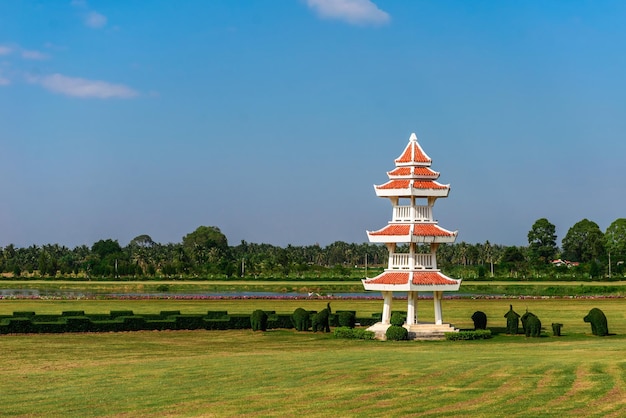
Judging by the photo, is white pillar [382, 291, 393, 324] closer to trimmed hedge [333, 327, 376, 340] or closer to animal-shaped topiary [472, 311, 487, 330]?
trimmed hedge [333, 327, 376, 340]

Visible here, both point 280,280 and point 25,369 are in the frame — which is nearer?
point 25,369

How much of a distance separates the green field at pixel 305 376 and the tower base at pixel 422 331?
182cm

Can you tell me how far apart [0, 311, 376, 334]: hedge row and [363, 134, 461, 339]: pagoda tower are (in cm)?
737

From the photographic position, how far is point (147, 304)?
7994 centimetres

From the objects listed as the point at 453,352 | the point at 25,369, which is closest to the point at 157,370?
the point at 25,369

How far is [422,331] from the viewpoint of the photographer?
4900 centimetres

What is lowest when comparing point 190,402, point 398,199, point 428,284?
point 190,402

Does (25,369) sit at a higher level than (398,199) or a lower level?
lower

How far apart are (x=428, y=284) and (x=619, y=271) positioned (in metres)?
116

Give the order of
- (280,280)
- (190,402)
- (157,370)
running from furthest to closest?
(280,280)
(157,370)
(190,402)

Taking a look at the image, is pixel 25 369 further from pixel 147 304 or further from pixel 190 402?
pixel 147 304

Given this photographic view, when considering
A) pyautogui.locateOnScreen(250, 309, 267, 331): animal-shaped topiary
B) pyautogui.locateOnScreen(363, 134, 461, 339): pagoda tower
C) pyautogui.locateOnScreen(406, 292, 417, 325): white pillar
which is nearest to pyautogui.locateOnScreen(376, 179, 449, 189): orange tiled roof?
pyautogui.locateOnScreen(363, 134, 461, 339): pagoda tower

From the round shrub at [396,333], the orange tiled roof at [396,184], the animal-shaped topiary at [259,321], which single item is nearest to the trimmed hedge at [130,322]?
the animal-shaped topiary at [259,321]

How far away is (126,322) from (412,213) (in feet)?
59.4
